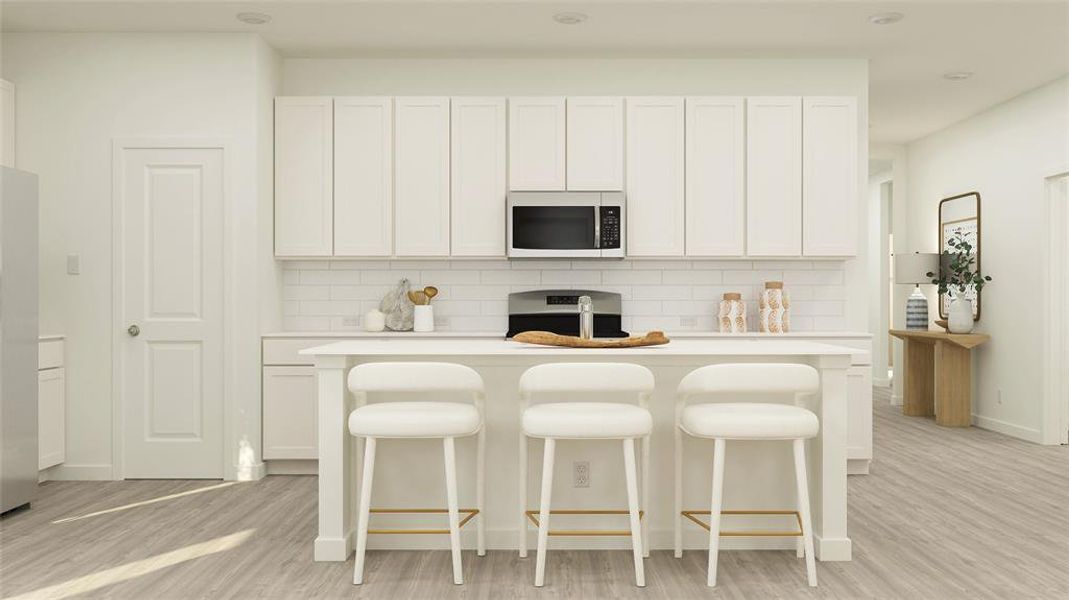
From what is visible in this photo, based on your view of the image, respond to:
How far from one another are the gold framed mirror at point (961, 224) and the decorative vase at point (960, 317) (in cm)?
22

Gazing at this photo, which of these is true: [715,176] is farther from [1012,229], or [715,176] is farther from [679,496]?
[1012,229]

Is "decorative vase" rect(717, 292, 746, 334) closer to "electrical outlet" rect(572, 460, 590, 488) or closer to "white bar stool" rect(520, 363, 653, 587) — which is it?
"electrical outlet" rect(572, 460, 590, 488)

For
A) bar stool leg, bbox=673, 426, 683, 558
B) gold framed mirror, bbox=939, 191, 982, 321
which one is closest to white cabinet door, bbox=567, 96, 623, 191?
bar stool leg, bbox=673, 426, 683, 558

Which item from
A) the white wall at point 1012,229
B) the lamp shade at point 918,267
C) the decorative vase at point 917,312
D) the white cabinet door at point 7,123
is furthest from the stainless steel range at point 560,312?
the decorative vase at point 917,312

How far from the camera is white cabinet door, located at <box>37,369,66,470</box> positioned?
459 cm

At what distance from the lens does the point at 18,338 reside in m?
3.93

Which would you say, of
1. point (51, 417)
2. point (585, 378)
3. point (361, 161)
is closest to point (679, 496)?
point (585, 378)

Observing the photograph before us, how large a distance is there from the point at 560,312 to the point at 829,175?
2010mm

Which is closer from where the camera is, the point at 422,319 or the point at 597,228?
the point at 597,228

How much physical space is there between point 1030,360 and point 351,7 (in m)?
5.69

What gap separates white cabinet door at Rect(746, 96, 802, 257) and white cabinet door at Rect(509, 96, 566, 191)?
4.15 ft

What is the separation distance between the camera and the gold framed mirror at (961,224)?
6.93 metres

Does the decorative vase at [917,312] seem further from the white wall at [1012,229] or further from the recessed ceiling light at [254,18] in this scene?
the recessed ceiling light at [254,18]

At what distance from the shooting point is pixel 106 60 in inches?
191
